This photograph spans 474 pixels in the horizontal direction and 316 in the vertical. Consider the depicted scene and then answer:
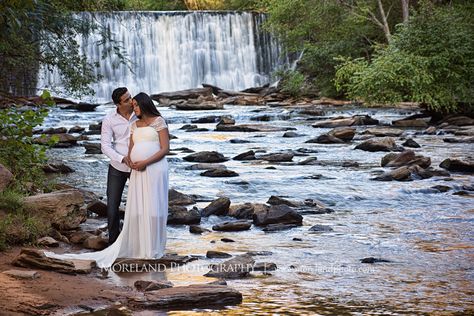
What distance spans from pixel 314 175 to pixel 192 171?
275 cm

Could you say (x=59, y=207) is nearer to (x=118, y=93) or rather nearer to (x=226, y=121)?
(x=118, y=93)

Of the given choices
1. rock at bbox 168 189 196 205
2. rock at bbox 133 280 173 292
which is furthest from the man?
rock at bbox 168 189 196 205

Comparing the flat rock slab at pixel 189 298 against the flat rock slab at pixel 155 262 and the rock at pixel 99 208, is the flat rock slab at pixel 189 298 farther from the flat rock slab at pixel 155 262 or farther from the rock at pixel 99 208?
the rock at pixel 99 208

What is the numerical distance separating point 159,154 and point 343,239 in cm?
304

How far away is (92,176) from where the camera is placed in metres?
17.9

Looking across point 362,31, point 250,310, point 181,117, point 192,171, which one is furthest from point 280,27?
point 250,310

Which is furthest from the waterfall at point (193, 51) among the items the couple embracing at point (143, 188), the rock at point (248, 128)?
the couple embracing at point (143, 188)

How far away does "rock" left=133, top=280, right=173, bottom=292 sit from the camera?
8.20 metres

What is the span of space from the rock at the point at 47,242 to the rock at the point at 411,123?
67.6ft

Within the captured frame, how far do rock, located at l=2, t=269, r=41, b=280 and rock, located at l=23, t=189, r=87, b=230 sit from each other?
2.55m

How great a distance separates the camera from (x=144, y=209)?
9.48 metres

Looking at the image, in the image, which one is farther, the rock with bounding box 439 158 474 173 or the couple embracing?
the rock with bounding box 439 158 474 173

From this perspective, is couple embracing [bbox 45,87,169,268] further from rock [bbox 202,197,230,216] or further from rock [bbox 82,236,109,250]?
rock [bbox 202,197,230,216]

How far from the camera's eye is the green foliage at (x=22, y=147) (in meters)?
11.5
